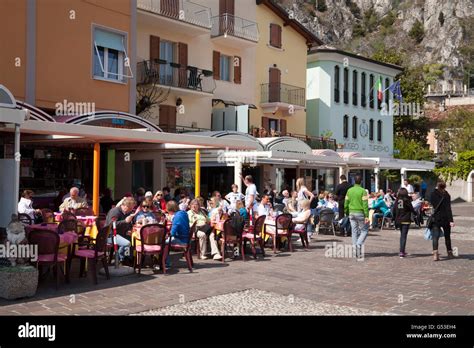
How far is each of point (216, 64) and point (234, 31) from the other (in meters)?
1.92

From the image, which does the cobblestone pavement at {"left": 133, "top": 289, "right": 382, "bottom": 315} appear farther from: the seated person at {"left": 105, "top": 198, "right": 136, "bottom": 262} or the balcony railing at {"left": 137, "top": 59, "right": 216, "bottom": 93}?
the balcony railing at {"left": 137, "top": 59, "right": 216, "bottom": 93}

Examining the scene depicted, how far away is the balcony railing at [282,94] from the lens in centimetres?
2802

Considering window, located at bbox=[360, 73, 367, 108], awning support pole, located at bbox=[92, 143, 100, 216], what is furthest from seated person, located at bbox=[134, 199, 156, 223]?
window, located at bbox=[360, 73, 367, 108]

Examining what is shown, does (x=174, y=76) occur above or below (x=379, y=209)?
above

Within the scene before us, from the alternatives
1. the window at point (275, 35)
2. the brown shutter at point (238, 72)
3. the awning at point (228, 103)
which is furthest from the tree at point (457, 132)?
the brown shutter at point (238, 72)

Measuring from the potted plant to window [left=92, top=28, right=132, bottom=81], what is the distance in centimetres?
1031

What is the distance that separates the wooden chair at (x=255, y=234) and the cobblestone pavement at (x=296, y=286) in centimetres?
35

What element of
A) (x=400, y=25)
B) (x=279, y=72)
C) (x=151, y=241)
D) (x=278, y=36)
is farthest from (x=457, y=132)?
(x=400, y=25)

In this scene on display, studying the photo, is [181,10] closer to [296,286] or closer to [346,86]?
[346,86]

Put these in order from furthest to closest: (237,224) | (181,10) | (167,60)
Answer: (167,60) < (181,10) < (237,224)

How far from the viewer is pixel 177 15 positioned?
22.0 m

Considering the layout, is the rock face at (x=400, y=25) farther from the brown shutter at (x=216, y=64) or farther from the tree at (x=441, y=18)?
the brown shutter at (x=216, y=64)
